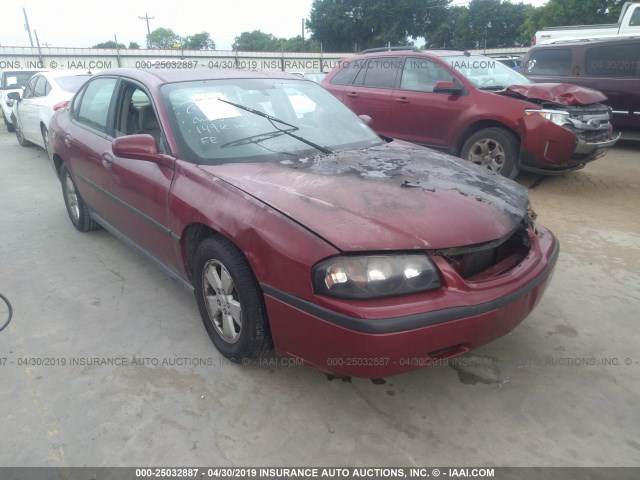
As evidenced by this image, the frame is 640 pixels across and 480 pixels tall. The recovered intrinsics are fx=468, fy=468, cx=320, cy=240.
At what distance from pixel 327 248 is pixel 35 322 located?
2.24 metres

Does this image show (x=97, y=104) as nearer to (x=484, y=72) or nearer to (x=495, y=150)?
(x=495, y=150)

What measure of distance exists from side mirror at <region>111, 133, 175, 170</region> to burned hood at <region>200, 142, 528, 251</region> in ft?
1.25

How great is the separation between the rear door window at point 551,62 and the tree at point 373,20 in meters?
43.2

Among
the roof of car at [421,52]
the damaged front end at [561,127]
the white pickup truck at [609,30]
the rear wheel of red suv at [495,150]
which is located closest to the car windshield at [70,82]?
the roof of car at [421,52]

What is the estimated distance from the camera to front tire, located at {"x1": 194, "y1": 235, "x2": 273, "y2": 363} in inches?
88.9

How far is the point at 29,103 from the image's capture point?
816cm

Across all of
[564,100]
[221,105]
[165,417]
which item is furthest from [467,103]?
[165,417]

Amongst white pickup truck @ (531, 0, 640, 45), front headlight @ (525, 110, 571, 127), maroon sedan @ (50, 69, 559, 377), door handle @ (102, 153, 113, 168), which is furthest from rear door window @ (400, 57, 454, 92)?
white pickup truck @ (531, 0, 640, 45)

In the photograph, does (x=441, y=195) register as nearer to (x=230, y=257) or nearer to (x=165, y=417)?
(x=230, y=257)

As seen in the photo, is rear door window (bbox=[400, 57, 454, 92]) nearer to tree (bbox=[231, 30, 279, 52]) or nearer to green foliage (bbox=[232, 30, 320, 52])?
green foliage (bbox=[232, 30, 320, 52])

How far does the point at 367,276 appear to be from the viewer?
1.92m

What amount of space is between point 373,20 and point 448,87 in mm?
48715

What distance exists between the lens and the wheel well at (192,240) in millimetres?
2596

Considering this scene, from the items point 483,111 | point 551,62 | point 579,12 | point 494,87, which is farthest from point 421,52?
point 579,12
